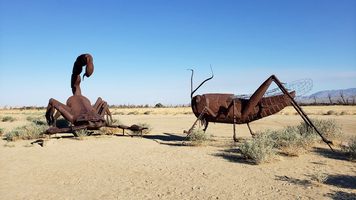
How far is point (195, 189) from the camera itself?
7.56m

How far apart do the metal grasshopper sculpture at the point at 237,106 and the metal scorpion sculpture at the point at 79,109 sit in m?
3.47

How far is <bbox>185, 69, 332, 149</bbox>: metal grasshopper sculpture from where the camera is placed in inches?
493

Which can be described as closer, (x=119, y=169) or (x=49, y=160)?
(x=119, y=169)

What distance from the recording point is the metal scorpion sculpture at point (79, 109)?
14367 mm

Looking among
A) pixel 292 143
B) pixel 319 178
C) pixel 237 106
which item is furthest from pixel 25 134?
pixel 319 178

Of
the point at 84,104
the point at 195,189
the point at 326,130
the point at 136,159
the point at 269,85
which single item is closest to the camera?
the point at 195,189

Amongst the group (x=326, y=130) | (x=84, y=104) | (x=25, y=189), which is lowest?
(x=25, y=189)

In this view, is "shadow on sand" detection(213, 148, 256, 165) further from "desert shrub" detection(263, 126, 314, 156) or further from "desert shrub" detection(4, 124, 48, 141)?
"desert shrub" detection(4, 124, 48, 141)

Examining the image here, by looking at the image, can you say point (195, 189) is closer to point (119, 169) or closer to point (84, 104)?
point (119, 169)

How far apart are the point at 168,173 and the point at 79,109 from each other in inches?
282

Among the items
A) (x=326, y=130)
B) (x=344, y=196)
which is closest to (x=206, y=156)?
(x=344, y=196)

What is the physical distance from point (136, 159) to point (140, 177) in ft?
6.68

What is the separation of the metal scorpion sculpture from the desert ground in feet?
5.70

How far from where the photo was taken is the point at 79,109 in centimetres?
1492
